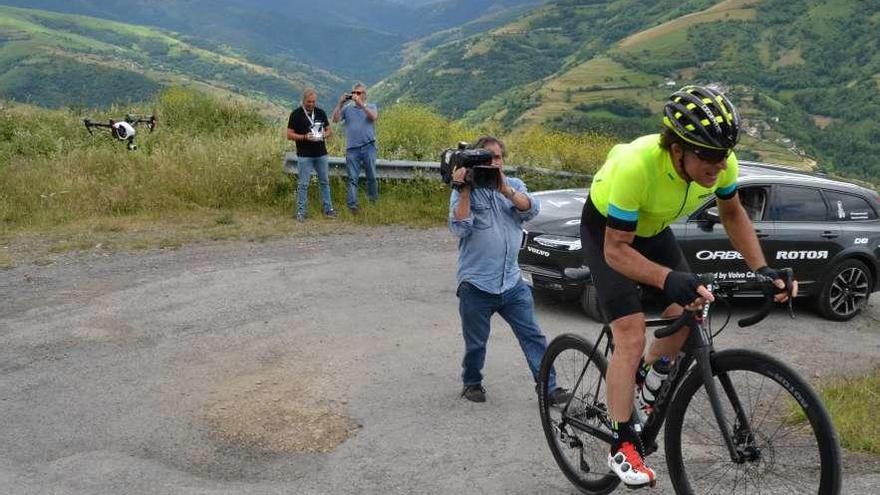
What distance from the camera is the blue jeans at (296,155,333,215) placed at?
12.3 metres

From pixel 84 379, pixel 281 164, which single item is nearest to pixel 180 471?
pixel 84 379

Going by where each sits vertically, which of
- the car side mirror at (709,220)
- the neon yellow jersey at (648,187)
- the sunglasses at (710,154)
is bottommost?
the car side mirror at (709,220)

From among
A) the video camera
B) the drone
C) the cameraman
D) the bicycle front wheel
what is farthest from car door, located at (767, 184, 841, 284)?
the drone

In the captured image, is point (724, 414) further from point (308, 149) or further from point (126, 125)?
point (126, 125)

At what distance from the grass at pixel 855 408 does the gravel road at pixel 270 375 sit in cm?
22

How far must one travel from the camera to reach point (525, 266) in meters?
8.45

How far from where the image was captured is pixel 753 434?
328cm

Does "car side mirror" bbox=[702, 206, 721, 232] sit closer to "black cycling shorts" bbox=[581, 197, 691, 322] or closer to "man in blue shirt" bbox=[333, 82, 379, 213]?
"black cycling shorts" bbox=[581, 197, 691, 322]

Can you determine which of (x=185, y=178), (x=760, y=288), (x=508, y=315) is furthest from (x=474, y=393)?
(x=185, y=178)

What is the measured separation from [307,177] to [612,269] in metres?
9.23

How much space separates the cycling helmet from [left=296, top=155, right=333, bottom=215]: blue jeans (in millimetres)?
9547

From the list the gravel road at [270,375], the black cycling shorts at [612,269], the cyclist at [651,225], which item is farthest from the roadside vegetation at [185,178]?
the cyclist at [651,225]

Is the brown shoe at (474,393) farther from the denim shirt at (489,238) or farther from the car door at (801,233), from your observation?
the car door at (801,233)

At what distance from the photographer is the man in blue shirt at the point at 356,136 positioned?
12766 mm
